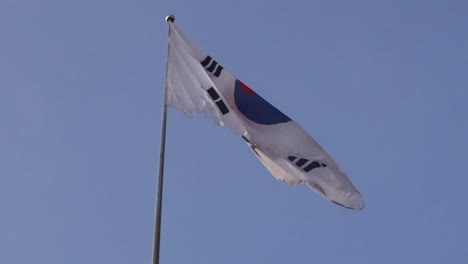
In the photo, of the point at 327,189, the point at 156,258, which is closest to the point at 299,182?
the point at 327,189

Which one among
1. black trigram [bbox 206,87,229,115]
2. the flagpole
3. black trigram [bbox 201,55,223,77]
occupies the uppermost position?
black trigram [bbox 201,55,223,77]

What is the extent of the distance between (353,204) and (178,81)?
403cm

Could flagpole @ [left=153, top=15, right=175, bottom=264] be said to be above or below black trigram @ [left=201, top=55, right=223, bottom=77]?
below

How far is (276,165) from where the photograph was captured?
55.6 ft

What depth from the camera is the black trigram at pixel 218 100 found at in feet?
55.4

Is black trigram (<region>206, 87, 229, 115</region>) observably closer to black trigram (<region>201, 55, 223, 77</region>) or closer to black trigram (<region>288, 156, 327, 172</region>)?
black trigram (<region>201, 55, 223, 77</region>)

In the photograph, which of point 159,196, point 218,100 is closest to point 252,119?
point 218,100

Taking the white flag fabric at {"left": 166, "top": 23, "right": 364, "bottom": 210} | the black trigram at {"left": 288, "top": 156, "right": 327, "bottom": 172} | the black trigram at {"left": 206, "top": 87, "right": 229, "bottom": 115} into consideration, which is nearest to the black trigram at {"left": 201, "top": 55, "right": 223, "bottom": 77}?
the white flag fabric at {"left": 166, "top": 23, "right": 364, "bottom": 210}

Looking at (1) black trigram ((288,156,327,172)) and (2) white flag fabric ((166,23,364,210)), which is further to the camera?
(1) black trigram ((288,156,327,172))

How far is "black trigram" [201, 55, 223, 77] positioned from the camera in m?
17.6

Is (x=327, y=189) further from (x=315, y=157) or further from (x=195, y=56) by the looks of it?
(x=195, y=56)

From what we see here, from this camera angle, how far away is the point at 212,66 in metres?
17.8

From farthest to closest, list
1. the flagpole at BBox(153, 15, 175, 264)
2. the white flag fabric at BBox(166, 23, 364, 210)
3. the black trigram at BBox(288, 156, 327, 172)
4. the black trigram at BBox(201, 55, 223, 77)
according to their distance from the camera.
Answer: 1. the black trigram at BBox(201, 55, 223, 77)
2. the black trigram at BBox(288, 156, 327, 172)
3. the white flag fabric at BBox(166, 23, 364, 210)
4. the flagpole at BBox(153, 15, 175, 264)

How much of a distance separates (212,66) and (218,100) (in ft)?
3.24
